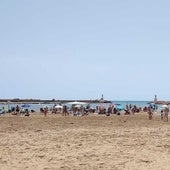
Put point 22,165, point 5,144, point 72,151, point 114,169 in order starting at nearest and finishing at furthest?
point 114,169 < point 22,165 < point 72,151 < point 5,144

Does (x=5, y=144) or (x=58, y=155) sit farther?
(x=5, y=144)

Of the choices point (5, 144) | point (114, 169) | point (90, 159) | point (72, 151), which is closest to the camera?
point (114, 169)

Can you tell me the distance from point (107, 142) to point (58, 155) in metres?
2.91

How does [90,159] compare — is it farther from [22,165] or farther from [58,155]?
[22,165]

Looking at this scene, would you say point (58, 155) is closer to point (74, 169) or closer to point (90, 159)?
point (90, 159)

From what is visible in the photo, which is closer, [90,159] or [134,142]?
[90,159]

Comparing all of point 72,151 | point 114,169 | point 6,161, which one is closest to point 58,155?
point 72,151

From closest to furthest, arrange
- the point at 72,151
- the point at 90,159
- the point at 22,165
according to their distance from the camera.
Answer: the point at 22,165 < the point at 90,159 < the point at 72,151

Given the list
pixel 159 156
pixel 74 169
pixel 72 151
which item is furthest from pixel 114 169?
pixel 72 151

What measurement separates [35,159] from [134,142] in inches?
165

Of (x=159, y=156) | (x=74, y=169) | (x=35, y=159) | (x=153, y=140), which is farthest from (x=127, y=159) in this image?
(x=153, y=140)

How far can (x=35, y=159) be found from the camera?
34.2ft

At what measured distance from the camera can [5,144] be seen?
1329cm

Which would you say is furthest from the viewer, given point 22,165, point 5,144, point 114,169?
point 5,144
